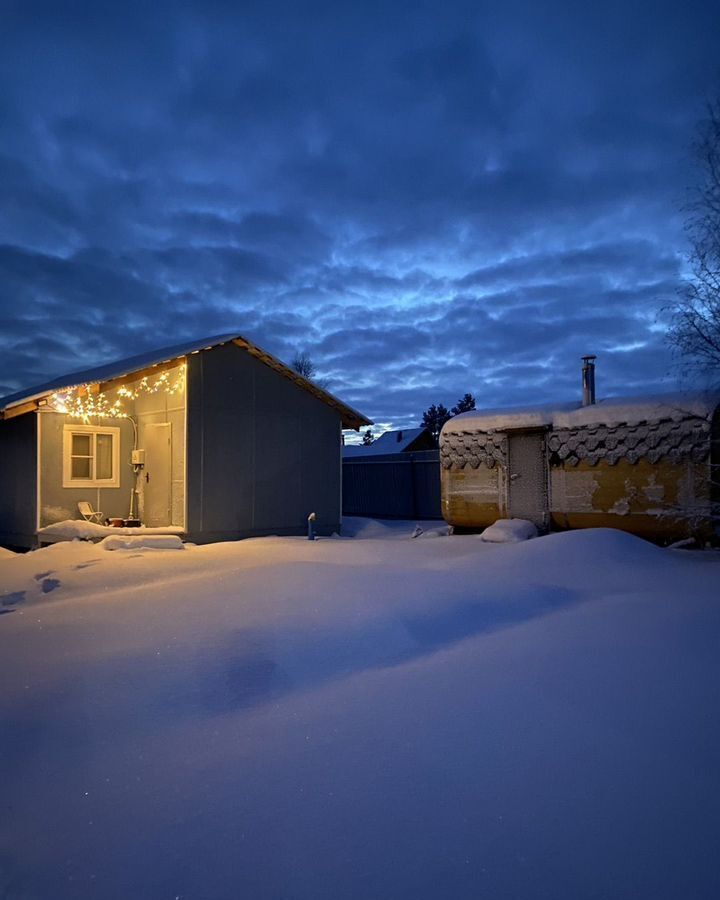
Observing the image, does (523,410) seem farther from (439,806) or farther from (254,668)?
(439,806)

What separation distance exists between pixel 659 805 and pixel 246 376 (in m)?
12.0

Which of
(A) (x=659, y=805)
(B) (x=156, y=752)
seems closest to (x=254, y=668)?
(B) (x=156, y=752)

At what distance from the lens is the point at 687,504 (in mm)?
10594

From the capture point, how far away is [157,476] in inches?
585

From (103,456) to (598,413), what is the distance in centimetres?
1020

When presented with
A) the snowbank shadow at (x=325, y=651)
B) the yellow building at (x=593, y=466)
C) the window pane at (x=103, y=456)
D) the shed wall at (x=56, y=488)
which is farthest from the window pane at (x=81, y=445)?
the snowbank shadow at (x=325, y=651)

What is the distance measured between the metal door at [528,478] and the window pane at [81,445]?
8.72m

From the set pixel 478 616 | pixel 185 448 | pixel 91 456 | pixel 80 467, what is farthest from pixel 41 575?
pixel 478 616

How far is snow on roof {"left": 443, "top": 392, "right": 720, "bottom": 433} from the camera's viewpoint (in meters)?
10.7

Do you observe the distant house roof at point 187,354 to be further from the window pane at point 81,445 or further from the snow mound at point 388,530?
the snow mound at point 388,530

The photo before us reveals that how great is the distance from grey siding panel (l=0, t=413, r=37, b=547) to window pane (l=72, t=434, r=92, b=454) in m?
0.83

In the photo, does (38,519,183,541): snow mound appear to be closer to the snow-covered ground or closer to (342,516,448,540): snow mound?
(342,516,448,540): snow mound

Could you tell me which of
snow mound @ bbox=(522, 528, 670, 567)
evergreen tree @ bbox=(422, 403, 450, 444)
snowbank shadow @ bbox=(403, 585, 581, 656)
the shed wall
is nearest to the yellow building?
snow mound @ bbox=(522, 528, 670, 567)

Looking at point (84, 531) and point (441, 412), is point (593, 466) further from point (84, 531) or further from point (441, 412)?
point (441, 412)
